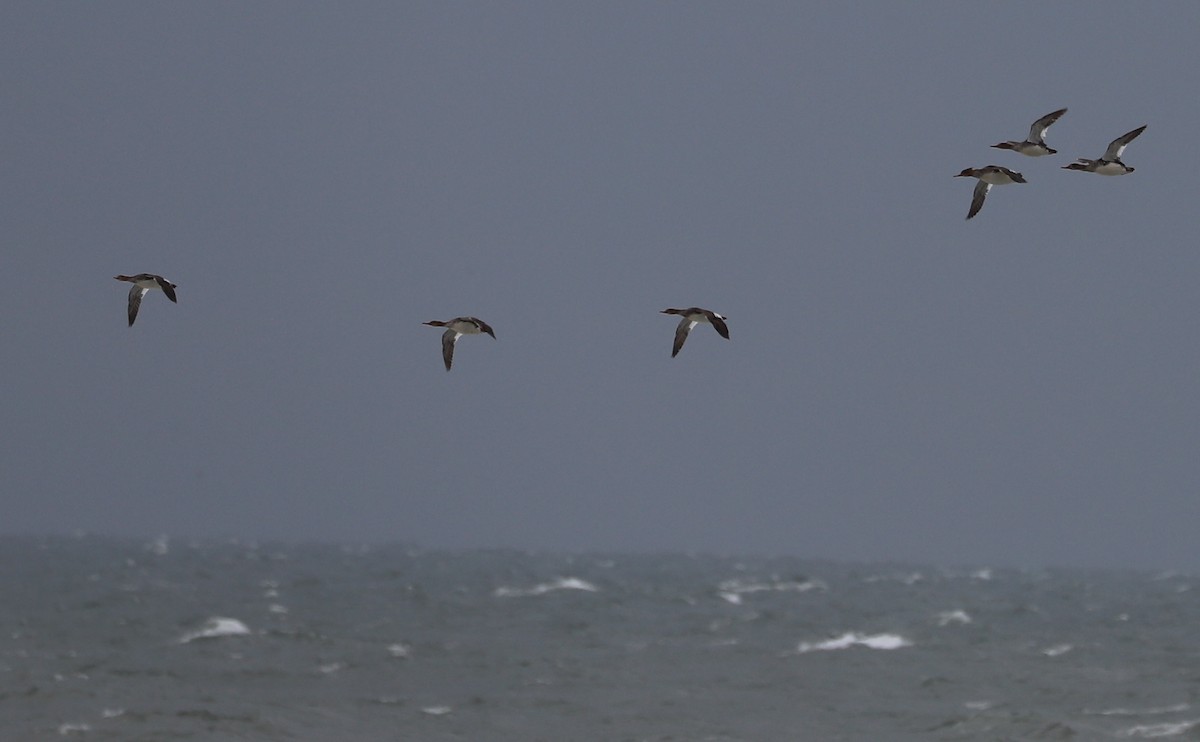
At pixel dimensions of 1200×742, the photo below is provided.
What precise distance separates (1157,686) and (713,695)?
10.2 metres

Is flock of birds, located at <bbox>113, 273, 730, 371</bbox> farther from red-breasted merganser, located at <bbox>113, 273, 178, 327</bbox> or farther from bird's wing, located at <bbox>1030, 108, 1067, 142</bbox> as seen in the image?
bird's wing, located at <bbox>1030, 108, 1067, 142</bbox>

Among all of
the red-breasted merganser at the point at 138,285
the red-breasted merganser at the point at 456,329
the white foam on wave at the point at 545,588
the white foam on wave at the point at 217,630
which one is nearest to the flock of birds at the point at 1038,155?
the red-breasted merganser at the point at 456,329

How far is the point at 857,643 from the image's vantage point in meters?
48.0

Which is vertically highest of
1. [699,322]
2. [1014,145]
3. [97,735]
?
[1014,145]

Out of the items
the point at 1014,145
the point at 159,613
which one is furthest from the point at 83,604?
the point at 1014,145

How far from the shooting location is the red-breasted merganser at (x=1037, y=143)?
22.8m

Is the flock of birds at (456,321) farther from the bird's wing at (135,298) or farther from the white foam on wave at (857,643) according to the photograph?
the white foam on wave at (857,643)

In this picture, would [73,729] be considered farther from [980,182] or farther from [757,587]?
[757,587]

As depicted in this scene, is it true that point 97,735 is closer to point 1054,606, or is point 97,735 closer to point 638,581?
point 1054,606

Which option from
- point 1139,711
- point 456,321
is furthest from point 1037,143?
point 1139,711

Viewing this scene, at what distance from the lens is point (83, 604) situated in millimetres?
58000

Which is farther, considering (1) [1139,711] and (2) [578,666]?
(2) [578,666]

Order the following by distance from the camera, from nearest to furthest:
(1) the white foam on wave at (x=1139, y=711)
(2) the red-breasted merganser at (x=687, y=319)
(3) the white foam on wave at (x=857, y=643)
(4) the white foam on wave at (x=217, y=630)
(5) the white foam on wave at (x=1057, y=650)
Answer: (2) the red-breasted merganser at (x=687, y=319)
(1) the white foam on wave at (x=1139, y=711)
(5) the white foam on wave at (x=1057, y=650)
(3) the white foam on wave at (x=857, y=643)
(4) the white foam on wave at (x=217, y=630)

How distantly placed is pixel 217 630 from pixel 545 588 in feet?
92.8
